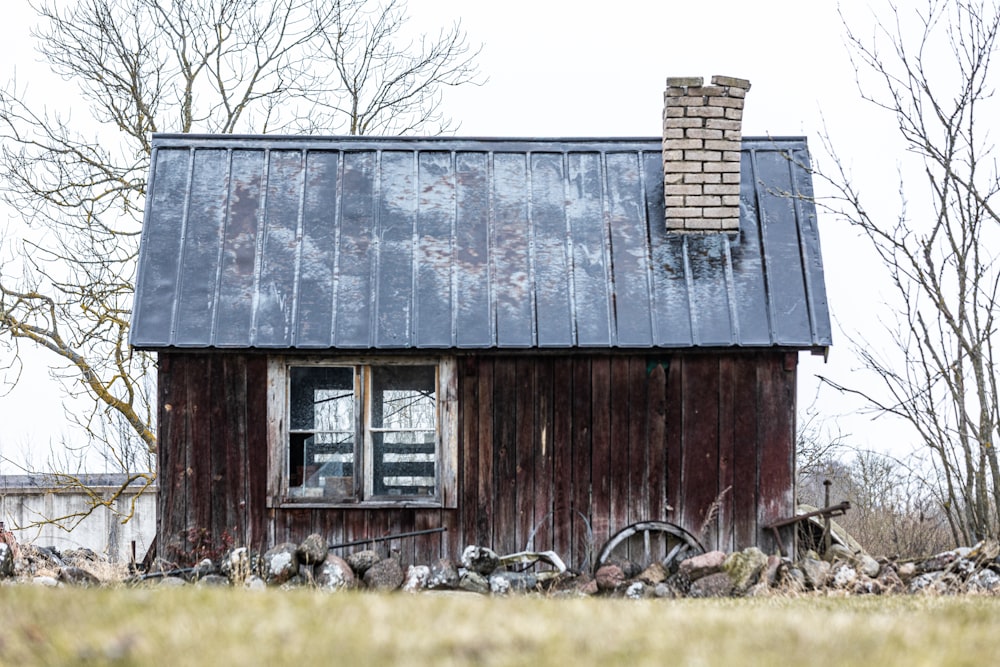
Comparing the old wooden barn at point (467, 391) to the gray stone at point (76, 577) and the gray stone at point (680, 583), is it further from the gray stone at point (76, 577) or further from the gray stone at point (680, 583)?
the gray stone at point (76, 577)

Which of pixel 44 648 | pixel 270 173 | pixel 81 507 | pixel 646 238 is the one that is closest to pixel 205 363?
pixel 270 173

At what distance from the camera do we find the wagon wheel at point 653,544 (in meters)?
11.4

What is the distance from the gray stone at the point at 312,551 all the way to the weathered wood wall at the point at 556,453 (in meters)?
0.75

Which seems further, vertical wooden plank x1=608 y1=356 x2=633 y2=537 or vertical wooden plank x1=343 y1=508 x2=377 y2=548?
vertical wooden plank x1=608 y1=356 x2=633 y2=537

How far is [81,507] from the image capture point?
25.5 metres

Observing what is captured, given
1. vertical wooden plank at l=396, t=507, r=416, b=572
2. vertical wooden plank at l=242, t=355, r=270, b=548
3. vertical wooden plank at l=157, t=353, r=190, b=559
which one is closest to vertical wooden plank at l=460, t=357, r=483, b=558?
vertical wooden plank at l=396, t=507, r=416, b=572

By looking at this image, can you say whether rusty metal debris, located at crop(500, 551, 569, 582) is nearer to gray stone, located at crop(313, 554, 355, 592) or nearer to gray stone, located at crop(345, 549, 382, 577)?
gray stone, located at crop(345, 549, 382, 577)

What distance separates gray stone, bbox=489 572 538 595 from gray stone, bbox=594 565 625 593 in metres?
0.65

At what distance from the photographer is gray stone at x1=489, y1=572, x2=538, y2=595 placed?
35.2 ft

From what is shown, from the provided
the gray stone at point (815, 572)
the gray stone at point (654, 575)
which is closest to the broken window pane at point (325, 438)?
the gray stone at point (654, 575)

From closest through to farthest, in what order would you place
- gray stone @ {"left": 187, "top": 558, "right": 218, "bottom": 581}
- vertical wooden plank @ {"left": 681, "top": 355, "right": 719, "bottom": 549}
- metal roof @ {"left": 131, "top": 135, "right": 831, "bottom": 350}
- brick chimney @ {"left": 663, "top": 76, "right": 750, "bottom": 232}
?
1. gray stone @ {"left": 187, "top": 558, "right": 218, "bottom": 581}
2. metal roof @ {"left": 131, "top": 135, "right": 831, "bottom": 350}
3. vertical wooden plank @ {"left": 681, "top": 355, "right": 719, "bottom": 549}
4. brick chimney @ {"left": 663, "top": 76, "right": 750, "bottom": 232}

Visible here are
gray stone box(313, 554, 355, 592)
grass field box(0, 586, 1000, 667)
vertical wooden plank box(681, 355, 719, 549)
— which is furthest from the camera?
vertical wooden plank box(681, 355, 719, 549)

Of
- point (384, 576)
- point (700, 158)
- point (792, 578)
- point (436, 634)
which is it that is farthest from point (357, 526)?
point (436, 634)

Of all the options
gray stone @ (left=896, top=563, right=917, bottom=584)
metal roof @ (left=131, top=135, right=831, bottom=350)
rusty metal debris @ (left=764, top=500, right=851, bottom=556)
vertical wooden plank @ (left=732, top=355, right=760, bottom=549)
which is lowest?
gray stone @ (left=896, top=563, right=917, bottom=584)
